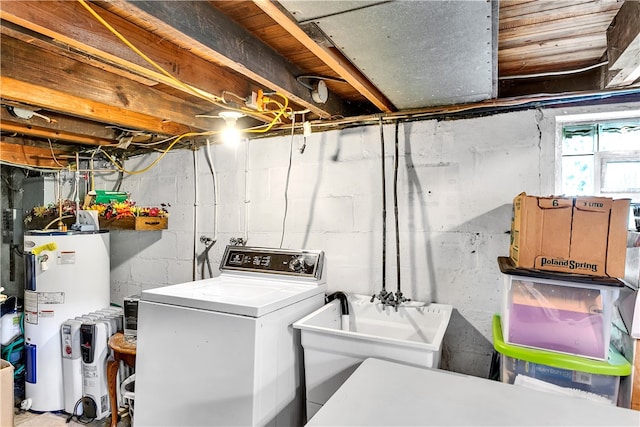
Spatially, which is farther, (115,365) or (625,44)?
(115,365)

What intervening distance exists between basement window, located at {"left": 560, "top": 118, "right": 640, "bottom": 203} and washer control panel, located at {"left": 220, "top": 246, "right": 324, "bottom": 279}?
4.70 feet

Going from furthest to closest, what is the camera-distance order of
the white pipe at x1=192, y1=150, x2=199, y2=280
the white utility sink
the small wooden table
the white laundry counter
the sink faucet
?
the white pipe at x1=192, y1=150, x2=199, y2=280, the small wooden table, the sink faucet, the white utility sink, the white laundry counter

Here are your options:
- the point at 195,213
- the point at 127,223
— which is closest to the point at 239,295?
the point at 195,213

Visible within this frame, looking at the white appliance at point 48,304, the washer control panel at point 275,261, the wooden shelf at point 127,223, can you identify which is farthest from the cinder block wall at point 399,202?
the white appliance at point 48,304

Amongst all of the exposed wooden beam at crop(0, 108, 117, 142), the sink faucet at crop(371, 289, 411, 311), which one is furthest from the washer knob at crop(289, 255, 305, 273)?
the exposed wooden beam at crop(0, 108, 117, 142)

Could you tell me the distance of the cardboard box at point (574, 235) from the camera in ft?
4.16

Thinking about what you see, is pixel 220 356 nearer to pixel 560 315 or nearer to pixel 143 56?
pixel 143 56

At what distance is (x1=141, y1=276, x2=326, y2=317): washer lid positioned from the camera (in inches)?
62.5

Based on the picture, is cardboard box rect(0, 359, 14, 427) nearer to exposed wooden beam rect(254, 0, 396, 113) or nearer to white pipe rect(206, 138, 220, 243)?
white pipe rect(206, 138, 220, 243)

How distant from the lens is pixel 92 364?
2.61 metres

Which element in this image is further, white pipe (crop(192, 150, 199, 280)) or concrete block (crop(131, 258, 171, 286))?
concrete block (crop(131, 258, 171, 286))

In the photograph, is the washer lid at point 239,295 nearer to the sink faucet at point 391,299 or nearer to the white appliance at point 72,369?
the sink faucet at point 391,299

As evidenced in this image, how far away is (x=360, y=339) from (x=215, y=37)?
Answer: 4.50 feet

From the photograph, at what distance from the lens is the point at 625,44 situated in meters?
1.22
